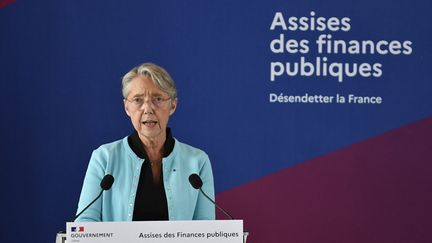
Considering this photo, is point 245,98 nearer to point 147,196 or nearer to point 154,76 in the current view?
point 154,76

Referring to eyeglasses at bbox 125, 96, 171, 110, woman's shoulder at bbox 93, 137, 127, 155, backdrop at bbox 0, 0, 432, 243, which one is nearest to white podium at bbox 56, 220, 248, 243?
woman's shoulder at bbox 93, 137, 127, 155

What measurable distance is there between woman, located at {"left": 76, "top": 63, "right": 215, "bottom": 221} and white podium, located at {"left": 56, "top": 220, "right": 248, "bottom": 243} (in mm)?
430

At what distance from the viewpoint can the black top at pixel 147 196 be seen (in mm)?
2715

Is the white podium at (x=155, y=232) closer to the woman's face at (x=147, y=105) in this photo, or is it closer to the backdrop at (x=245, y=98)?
the woman's face at (x=147, y=105)

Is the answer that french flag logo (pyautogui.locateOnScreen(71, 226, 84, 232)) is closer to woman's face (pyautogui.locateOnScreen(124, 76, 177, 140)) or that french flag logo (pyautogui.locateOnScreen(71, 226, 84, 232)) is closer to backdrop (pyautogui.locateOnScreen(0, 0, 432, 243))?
woman's face (pyautogui.locateOnScreen(124, 76, 177, 140))

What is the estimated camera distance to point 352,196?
4109 mm

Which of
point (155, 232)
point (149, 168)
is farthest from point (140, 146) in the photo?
point (155, 232)

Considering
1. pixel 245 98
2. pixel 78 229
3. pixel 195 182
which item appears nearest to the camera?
pixel 78 229

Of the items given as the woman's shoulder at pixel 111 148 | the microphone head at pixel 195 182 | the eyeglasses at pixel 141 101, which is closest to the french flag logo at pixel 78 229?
the microphone head at pixel 195 182

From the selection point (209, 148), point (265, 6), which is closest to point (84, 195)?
point (209, 148)

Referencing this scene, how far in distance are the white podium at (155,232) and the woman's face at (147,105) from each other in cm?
65

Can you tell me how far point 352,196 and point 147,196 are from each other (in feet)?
5.70

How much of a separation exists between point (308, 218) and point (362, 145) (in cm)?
53

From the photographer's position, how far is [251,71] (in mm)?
4035
